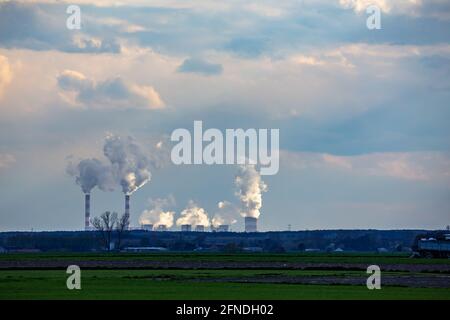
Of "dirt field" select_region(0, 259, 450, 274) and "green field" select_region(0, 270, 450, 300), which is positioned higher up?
"dirt field" select_region(0, 259, 450, 274)

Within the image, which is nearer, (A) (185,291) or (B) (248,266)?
(A) (185,291)

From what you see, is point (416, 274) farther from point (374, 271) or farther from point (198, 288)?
point (198, 288)

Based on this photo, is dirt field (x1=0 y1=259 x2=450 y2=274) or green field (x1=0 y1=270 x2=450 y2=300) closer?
green field (x1=0 y1=270 x2=450 y2=300)

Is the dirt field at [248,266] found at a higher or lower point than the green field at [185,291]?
higher

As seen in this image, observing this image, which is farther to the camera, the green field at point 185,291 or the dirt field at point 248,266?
the dirt field at point 248,266

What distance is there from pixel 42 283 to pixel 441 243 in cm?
10332

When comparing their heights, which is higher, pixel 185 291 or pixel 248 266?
pixel 248 266
